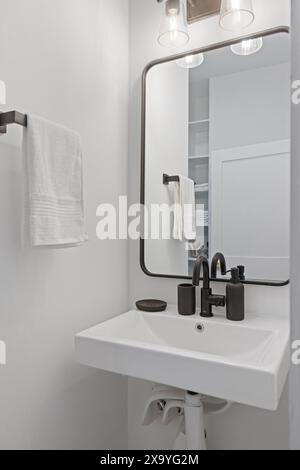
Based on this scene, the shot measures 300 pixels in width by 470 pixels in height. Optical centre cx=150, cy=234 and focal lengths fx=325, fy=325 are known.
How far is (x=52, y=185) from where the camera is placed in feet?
3.33

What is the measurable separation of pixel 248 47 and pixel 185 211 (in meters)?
0.70

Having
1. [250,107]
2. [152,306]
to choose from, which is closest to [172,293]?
[152,306]

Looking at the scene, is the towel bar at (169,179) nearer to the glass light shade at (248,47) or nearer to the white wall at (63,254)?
the white wall at (63,254)

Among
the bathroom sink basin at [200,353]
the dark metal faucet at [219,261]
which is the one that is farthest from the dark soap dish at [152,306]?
the dark metal faucet at [219,261]

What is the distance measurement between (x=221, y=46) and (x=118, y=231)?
2.91 feet

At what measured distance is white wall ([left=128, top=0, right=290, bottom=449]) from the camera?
4.08 ft

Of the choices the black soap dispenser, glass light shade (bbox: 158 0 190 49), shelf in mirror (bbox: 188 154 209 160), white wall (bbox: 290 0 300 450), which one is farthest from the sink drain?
glass light shade (bbox: 158 0 190 49)

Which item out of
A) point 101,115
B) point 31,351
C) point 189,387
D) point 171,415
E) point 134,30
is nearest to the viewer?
point 189,387

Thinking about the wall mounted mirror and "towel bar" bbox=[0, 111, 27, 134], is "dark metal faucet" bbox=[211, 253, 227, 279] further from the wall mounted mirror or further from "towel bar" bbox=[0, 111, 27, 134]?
"towel bar" bbox=[0, 111, 27, 134]

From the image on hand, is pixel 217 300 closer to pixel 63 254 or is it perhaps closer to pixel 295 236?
pixel 63 254

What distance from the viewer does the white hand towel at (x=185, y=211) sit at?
1.41m

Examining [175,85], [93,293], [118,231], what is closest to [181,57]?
[175,85]
